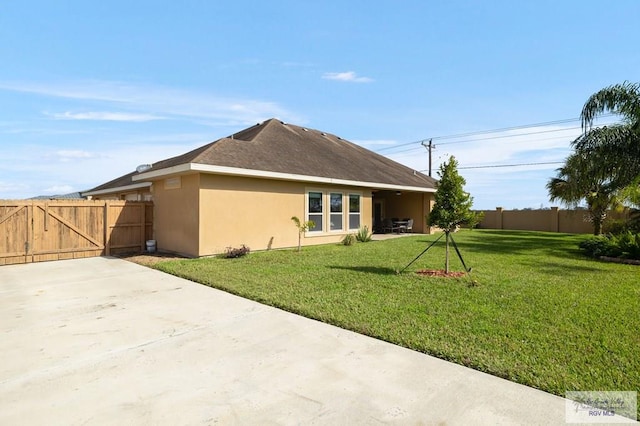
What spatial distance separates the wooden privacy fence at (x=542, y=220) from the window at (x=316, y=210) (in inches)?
551

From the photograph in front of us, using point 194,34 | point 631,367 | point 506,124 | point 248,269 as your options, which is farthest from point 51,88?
point 506,124

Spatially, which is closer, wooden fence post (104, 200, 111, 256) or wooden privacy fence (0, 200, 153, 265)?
wooden privacy fence (0, 200, 153, 265)

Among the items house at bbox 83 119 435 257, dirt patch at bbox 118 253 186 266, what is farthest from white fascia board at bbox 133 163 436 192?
dirt patch at bbox 118 253 186 266

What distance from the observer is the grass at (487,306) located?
12.0 feet

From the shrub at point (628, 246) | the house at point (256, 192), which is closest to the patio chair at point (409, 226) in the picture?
the house at point (256, 192)

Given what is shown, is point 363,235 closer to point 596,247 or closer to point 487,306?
point 596,247

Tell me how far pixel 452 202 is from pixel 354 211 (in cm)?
864

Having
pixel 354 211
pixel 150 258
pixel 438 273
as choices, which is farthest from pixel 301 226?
pixel 438 273

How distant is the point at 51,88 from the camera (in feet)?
40.3

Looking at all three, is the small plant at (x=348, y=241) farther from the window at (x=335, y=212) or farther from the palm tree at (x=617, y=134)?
the palm tree at (x=617, y=134)

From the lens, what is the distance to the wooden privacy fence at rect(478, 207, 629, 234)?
945 inches

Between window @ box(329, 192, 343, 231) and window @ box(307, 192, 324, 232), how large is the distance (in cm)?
60

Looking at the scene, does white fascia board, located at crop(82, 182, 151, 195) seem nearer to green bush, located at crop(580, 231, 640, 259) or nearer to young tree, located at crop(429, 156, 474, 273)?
young tree, located at crop(429, 156, 474, 273)

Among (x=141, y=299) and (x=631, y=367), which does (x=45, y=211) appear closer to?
(x=141, y=299)
